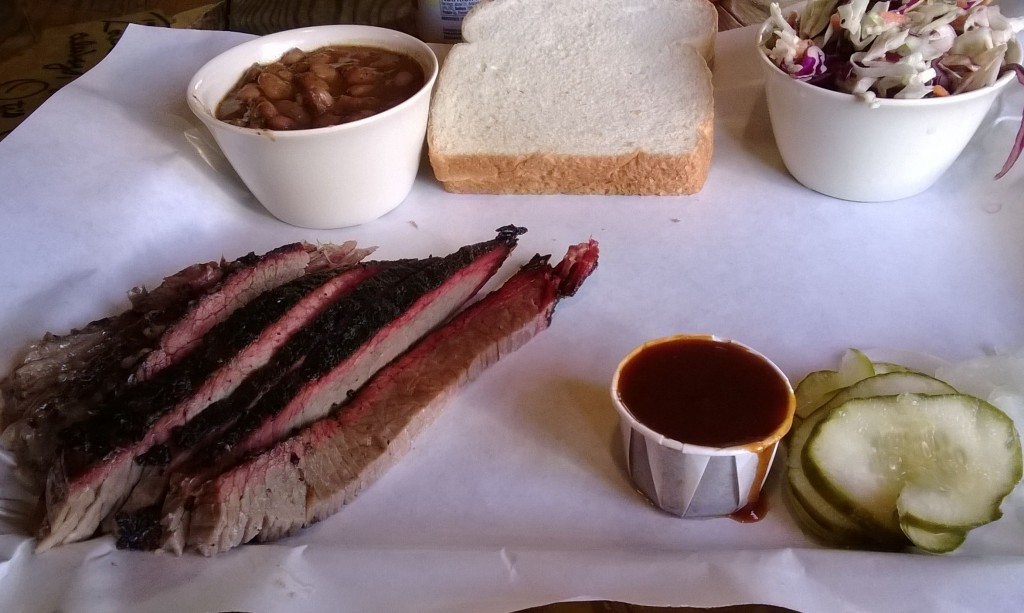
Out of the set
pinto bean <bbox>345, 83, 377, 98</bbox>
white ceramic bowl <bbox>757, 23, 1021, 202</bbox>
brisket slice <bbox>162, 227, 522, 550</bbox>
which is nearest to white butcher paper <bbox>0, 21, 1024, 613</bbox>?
white ceramic bowl <bbox>757, 23, 1021, 202</bbox>

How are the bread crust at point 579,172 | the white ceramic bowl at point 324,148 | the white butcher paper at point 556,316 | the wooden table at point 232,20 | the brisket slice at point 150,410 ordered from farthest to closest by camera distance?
the wooden table at point 232,20, the bread crust at point 579,172, the white ceramic bowl at point 324,148, the brisket slice at point 150,410, the white butcher paper at point 556,316

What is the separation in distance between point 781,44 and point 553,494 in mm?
1616

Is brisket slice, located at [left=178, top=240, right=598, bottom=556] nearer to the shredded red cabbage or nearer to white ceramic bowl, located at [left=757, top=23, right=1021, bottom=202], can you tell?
white ceramic bowl, located at [left=757, top=23, right=1021, bottom=202]

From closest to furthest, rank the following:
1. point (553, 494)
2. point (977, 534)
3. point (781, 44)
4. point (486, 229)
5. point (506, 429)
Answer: point (977, 534) → point (553, 494) → point (506, 429) → point (781, 44) → point (486, 229)

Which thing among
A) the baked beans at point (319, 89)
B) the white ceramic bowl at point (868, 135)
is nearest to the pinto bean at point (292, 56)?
the baked beans at point (319, 89)

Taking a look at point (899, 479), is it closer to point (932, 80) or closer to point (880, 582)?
point (880, 582)

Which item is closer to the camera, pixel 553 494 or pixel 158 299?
pixel 553 494

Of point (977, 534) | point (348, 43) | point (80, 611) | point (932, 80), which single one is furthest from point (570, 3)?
point (80, 611)

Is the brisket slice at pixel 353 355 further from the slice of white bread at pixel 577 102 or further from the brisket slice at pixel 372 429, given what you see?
the slice of white bread at pixel 577 102

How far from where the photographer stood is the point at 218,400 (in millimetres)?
1717

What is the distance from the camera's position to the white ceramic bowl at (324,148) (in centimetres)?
226

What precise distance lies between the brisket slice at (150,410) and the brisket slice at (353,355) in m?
0.10

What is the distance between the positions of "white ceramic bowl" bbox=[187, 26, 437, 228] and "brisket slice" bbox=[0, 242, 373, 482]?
0.34 metres

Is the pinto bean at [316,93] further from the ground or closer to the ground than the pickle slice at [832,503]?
further from the ground
